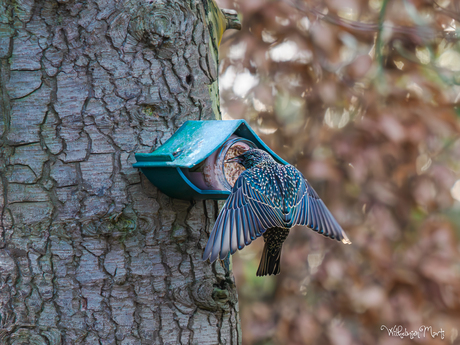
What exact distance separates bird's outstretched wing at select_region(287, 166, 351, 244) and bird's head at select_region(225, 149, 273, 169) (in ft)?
0.42

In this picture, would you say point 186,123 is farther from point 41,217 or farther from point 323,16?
point 323,16

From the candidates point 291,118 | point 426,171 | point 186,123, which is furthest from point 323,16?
point 186,123

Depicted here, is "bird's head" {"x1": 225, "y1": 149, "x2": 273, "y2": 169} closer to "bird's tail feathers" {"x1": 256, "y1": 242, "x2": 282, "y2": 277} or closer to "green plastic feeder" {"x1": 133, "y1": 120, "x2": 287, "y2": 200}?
"green plastic feeder" {"x1": 133, "y1": 120, "x2": 287, "y2": 200}

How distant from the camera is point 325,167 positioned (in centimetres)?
265

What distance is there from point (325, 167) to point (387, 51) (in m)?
0.81

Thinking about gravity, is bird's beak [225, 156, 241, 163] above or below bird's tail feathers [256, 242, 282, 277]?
above

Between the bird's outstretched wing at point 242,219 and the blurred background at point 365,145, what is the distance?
1.11 meters

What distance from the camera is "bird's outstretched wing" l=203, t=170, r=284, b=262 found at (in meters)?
1.38

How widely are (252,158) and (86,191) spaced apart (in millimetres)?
648

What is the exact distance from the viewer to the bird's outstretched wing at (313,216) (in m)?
1.65
